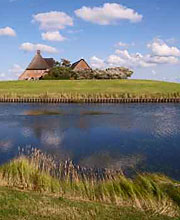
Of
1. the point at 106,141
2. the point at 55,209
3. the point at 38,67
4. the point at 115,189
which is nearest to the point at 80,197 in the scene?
the point at 115,189

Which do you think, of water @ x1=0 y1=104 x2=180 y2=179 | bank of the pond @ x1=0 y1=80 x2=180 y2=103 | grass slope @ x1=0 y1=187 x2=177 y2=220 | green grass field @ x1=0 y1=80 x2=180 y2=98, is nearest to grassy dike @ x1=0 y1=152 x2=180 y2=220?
grass slope @ x1=0 y1=187 x2=177 y2=220

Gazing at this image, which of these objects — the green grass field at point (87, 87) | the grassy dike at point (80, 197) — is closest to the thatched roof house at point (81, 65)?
the green grass field at point (87, 87)

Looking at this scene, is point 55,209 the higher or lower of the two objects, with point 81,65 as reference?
lower

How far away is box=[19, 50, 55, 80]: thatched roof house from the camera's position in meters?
109

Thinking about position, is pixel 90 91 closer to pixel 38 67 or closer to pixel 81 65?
pixel 81 65

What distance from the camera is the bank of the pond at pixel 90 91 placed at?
62062mm

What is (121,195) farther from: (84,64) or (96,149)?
(84,64)

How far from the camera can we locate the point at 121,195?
10812mm

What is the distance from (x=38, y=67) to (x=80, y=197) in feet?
332

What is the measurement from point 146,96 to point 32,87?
33.1 m

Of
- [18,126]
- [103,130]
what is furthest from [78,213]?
[18,126]

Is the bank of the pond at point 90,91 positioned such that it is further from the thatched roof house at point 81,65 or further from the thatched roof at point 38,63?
the thatched roof house at point 81,65

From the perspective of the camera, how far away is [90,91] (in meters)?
73.3

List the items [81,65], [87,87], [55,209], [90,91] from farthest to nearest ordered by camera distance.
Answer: [81,65], [87,87], [90,91], [55,209]
